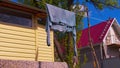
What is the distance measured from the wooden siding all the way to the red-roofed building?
678 inches

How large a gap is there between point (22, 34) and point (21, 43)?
0.39 metres

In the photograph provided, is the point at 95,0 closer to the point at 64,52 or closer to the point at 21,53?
the point at 64,52

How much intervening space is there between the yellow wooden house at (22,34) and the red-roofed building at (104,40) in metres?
17.4

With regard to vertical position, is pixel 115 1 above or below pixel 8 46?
above

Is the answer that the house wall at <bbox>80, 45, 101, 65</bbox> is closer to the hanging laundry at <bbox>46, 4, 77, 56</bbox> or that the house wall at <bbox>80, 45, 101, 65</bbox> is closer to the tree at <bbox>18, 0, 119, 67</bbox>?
the tree at <bbox>18, 0, 119, 67</bbox>

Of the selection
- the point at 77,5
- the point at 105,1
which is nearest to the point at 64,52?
the point at 77,5

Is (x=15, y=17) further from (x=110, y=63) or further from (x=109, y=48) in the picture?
(x=109, y=48)

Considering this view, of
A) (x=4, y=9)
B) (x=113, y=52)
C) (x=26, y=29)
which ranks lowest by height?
(x=113, y=52)

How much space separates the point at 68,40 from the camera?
77.7 ft

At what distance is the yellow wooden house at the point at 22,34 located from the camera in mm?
12656

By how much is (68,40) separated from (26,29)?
10.3 m

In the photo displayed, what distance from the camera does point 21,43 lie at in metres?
13.3

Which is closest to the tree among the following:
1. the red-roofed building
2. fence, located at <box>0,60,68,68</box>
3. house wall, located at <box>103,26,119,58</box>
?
the red-roofed building

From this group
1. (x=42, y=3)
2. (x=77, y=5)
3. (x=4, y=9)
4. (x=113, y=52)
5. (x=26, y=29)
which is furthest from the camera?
(x=113, y=52)
